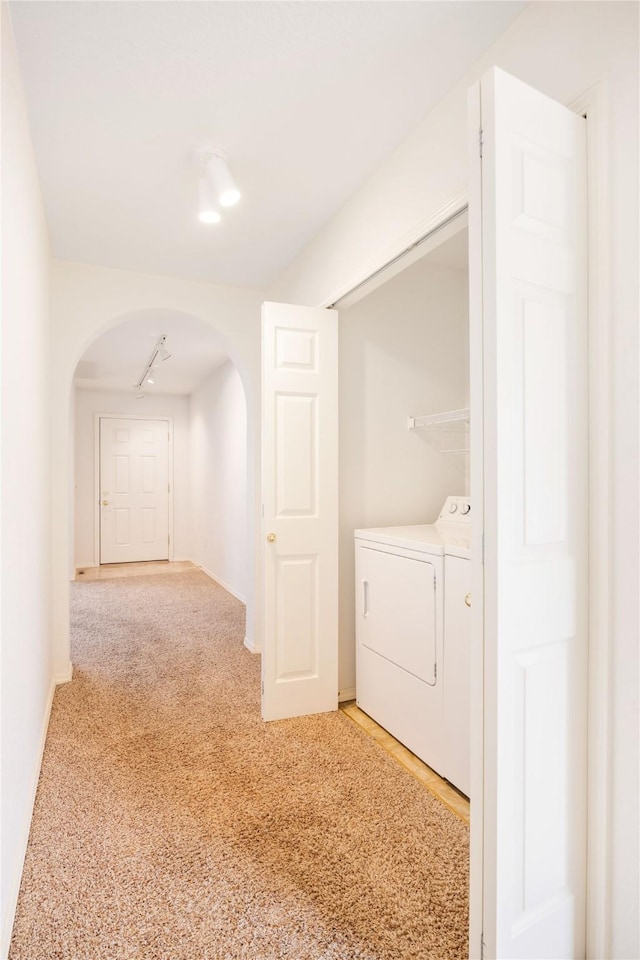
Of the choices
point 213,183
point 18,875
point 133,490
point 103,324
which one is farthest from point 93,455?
point 18,875

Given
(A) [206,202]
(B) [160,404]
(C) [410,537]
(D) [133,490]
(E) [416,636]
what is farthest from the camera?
(B) [160,404]

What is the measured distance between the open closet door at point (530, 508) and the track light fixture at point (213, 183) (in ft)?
3.80

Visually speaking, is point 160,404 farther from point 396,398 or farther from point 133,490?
point 396,398

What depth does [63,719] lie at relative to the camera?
2656 mm

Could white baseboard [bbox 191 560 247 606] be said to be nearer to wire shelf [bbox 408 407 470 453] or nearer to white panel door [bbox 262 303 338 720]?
white panel door [bbox 262 303 338 720]

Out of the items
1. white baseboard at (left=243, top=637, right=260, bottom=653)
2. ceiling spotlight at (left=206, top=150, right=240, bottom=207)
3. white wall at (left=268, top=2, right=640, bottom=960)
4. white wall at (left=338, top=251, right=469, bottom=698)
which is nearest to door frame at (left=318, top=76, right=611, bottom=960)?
white wall at (left=268, top=2, right=640, bottom=960)

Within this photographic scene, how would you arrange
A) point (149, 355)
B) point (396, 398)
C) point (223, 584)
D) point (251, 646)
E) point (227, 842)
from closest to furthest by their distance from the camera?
point (227, 842), point (396, 398), point (251, 646), point (149, 355), point (223, 584)

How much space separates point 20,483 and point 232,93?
153 cm

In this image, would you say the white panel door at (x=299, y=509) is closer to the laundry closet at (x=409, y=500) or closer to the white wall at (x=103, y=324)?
the laundry closet at (x=409, y=500)

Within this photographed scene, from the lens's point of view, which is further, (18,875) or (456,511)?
(456,511)

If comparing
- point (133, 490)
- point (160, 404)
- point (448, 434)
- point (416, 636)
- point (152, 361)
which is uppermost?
point (152, 361)

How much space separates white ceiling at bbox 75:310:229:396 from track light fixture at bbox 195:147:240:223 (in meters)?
1.38

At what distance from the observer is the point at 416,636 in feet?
7.55

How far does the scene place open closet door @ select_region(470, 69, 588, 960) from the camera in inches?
43.1
